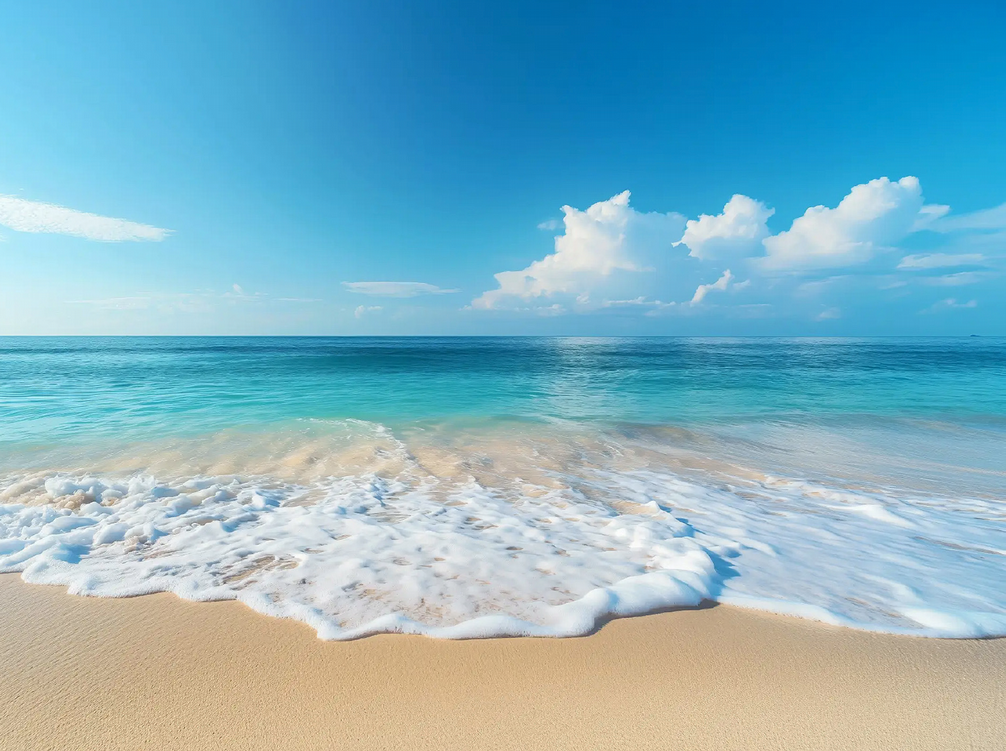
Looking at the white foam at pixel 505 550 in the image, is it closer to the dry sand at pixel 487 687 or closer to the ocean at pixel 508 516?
the ocean at pixel 508 516

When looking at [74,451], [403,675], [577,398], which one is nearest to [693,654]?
[403,675]

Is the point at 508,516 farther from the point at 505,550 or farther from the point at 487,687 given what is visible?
the point at 487,687

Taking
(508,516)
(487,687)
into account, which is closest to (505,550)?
(508,516)

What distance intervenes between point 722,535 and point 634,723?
2.74 meters

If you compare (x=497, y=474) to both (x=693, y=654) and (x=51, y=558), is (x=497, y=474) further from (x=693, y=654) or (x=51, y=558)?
(x=51, y=558)

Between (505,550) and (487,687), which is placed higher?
(487,687)

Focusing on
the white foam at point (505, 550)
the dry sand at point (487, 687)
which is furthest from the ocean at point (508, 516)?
the dry sand at point (487, 687)

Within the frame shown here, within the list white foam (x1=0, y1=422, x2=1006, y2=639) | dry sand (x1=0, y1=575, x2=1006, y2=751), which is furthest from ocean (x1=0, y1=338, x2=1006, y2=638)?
dry sand (x1=0, y1=575, x2=1006, y2=751)

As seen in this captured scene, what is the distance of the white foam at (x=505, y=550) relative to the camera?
282 cm

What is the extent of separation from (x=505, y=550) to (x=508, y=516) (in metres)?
0.92

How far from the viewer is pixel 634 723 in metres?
1.92

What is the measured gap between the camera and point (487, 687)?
84.0 inches

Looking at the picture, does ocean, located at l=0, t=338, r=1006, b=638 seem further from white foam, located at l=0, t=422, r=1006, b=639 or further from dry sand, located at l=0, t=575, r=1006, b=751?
dry sand, located at l=0, t=575, r=1006, b=751

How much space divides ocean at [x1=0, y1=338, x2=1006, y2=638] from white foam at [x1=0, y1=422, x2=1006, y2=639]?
23 mm
